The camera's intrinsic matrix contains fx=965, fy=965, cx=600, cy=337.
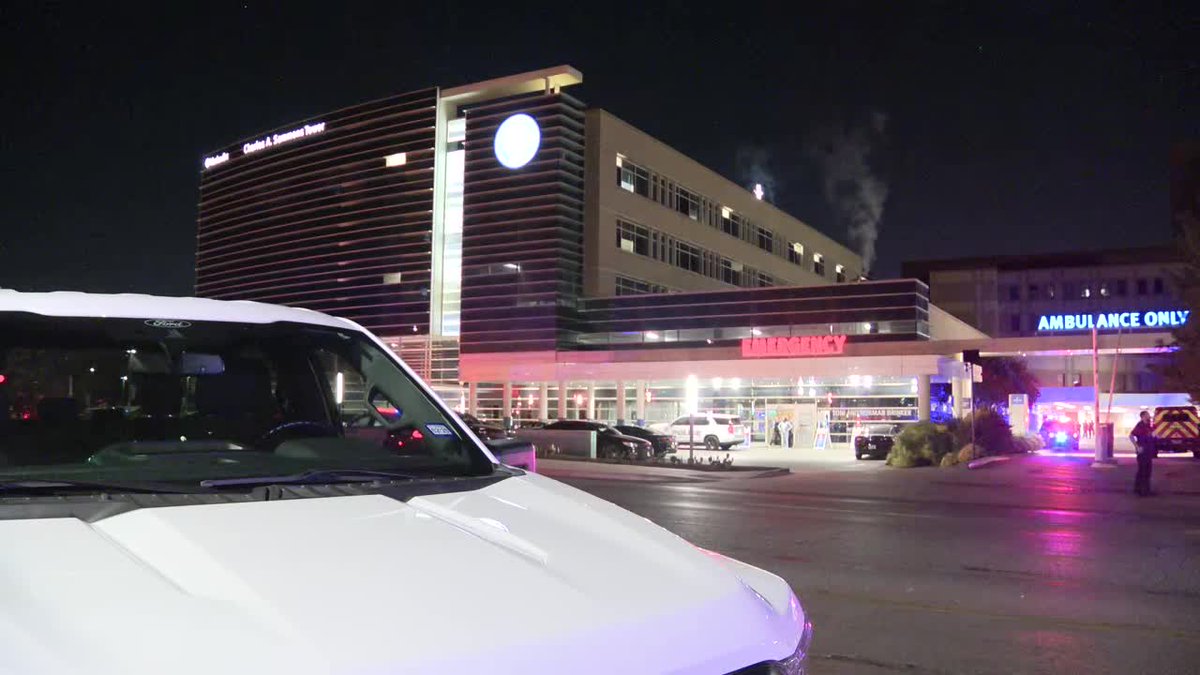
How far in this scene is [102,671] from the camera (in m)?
1.48

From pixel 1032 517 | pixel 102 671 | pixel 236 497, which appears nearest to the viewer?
pixel 102 671

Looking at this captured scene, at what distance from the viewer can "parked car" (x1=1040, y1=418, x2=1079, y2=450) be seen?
130ft

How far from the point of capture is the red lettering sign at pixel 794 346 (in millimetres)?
42969

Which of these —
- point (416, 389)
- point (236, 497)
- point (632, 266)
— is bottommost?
point (236, 497)

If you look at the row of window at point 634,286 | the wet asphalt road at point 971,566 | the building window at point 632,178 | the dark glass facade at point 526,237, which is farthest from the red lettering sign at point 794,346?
the wet asphalt road at point 971,566

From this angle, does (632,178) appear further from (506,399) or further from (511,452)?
(511,452)

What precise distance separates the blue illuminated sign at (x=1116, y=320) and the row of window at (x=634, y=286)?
69.9ft

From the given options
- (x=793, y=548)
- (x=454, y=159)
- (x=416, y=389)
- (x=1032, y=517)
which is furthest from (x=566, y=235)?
(x=416, y=389)

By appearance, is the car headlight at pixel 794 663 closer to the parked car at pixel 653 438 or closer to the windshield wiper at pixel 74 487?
the windshield wiper at pixel 74 487

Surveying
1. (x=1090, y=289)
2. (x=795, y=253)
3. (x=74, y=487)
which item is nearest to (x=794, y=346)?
(x=795, y=253)

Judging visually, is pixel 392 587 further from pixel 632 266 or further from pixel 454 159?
pixel 454 159

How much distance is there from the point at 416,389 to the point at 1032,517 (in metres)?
14.7

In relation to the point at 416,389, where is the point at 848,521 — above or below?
below

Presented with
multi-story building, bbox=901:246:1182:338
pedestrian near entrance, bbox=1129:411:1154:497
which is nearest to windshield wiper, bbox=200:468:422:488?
pedestrian near entrance, bbox=1129:411:1154:497
